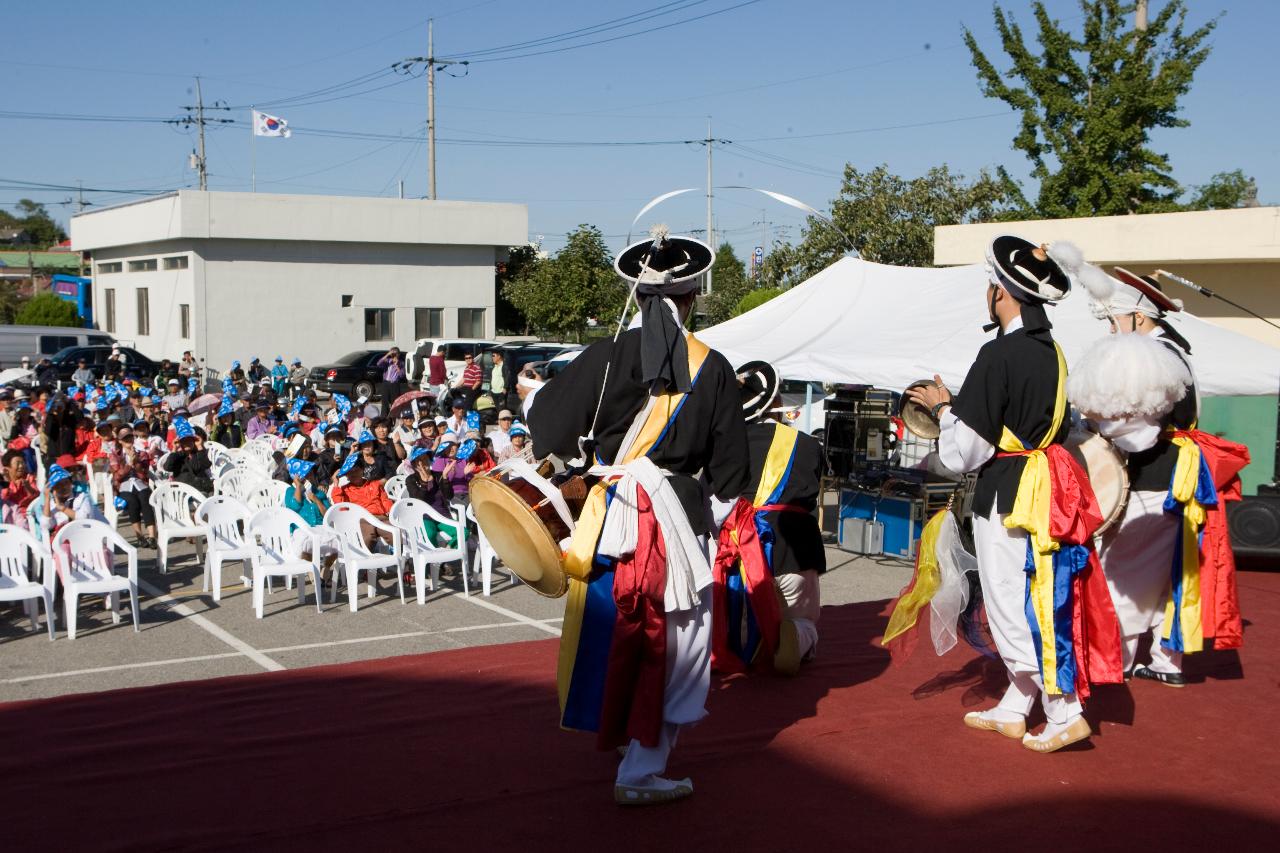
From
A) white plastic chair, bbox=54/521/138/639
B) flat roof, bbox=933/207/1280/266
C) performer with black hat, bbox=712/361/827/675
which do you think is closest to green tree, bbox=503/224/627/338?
flat roof, bbox=933/207/1280/266

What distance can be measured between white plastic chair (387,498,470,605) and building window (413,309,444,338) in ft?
81.6

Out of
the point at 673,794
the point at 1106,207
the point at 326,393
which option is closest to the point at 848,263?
the point at 673,794

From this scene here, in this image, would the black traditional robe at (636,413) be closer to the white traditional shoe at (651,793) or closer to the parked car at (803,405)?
the white traditional shoe at (651,793)

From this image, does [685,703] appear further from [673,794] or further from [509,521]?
[509,521]

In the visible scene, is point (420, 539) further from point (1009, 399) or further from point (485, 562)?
point (1009, 399)

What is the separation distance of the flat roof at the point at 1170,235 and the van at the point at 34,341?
22.4m

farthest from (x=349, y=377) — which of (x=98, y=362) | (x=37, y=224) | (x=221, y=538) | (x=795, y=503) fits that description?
(x=37, y=224)

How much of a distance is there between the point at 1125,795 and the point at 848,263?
8.68m

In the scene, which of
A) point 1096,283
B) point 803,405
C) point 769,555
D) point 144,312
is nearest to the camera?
point 1096,283

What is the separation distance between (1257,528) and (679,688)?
Answer: 6.19 meters

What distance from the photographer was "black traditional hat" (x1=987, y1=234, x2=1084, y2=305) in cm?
418

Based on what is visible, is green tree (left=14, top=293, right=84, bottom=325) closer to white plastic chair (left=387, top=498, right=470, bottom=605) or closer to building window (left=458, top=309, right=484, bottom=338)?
building window (left=458, top=309, right=484, bottom=338)

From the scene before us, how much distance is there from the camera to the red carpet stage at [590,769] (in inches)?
130

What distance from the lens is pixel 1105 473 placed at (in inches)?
169
